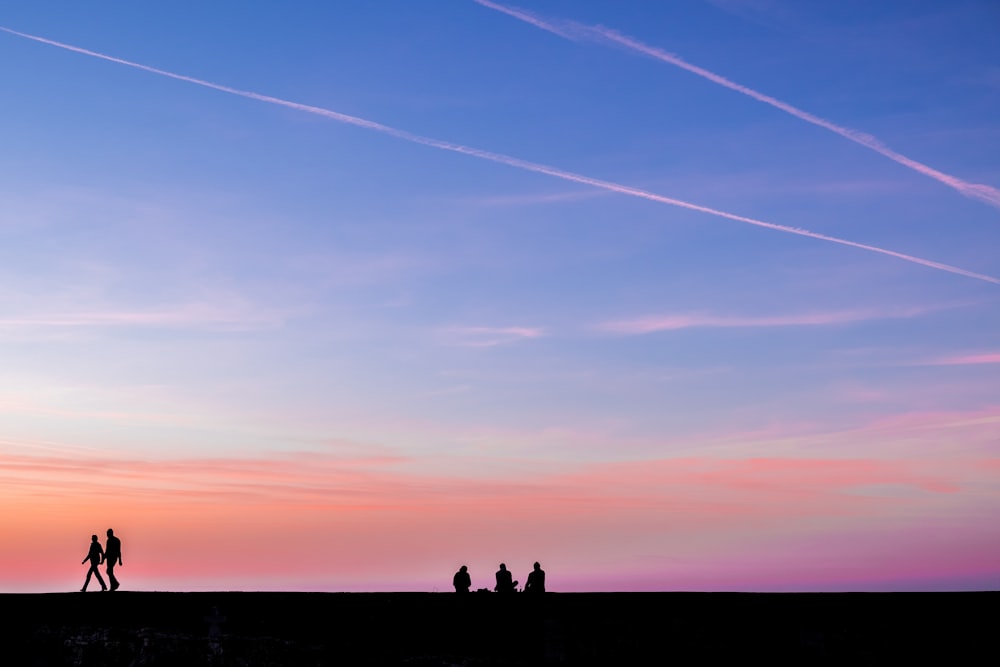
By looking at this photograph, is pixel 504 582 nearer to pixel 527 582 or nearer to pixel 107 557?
pixel 527 582

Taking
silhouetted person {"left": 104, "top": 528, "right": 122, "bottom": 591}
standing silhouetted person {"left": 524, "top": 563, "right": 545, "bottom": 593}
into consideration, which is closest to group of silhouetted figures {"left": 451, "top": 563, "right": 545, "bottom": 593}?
standing silhouetted person {"left": 524, "top": 563, "right": 545, "bottom": 593}

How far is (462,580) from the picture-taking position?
31906 millimetres

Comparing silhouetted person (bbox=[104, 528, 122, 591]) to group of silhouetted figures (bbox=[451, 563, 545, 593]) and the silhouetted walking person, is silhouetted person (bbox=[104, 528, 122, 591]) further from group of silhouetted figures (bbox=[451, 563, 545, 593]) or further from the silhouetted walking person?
group of silhouetted figures (bbox=[451, 563, 545, 593])

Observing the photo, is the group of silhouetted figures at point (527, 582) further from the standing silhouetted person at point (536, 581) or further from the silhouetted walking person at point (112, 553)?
the silhouetted walking person at point (112, 553)

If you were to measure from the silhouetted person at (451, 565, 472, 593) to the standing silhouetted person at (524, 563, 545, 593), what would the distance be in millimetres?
1746

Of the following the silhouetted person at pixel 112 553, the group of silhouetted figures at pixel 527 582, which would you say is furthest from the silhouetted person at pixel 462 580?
the silhouetted person at pixel 112 553
